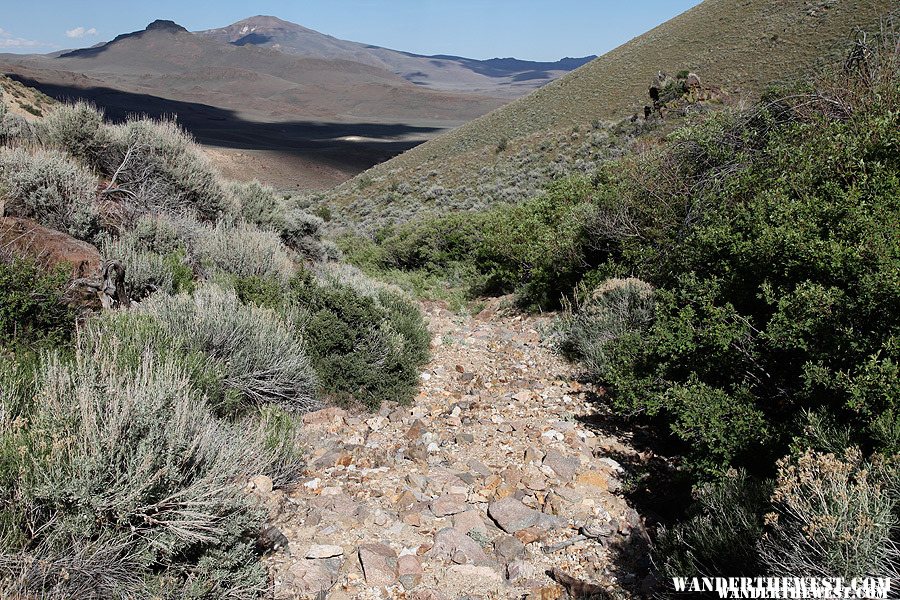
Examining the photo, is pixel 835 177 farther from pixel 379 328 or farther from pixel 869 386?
pixel 379 328

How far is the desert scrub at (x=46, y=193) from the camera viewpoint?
5.68 m

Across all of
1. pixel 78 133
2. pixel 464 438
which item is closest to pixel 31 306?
pixel 464 438

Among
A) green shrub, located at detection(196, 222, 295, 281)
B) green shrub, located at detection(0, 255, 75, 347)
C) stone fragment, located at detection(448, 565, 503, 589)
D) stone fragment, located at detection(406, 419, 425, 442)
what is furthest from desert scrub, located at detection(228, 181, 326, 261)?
stone fragment, located at detection(448, 565, 503, 589)

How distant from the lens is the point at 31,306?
147 inches

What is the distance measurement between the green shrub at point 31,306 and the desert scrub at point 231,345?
280mm

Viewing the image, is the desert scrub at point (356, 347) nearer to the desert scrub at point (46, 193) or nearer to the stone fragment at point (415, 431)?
the stone fragment at point (415, 431)

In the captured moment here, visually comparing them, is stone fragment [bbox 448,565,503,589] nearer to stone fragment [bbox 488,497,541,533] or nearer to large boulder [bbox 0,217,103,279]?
stone fragment [bbox 488,497,541,533]

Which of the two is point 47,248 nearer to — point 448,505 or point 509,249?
point 448,505

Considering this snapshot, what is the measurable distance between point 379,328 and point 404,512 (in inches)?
87.7

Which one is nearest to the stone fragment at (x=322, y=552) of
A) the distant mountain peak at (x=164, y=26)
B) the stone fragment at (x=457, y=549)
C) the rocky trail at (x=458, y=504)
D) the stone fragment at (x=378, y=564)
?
the rocky trail at (x=458, y=504)

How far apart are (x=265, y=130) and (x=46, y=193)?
82.3 meters

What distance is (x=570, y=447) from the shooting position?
14.0ft

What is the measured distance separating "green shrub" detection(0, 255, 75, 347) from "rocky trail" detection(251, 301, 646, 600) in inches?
71.0

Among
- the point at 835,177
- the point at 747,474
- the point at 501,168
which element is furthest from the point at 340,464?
the point at 501,168
